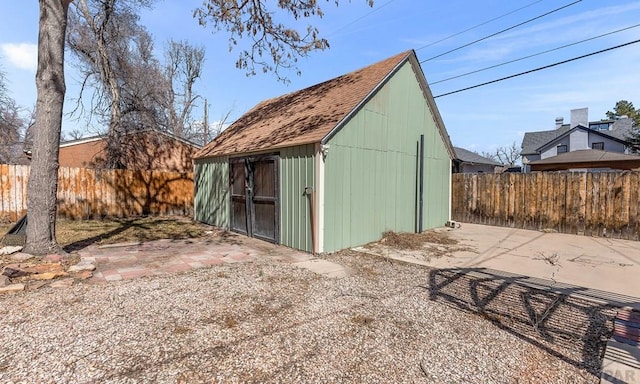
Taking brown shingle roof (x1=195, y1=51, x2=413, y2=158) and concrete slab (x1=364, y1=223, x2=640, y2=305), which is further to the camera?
brown shingle roof (x1=195, y1=51, x2=413, y2=158)

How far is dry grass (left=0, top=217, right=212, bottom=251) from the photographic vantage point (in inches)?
→ 277

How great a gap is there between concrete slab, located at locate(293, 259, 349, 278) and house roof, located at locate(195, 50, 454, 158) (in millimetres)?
2175

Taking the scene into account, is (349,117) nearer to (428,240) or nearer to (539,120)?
(428,240)

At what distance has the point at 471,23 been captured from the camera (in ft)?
33.2

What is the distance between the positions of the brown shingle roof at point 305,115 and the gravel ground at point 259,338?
3189mm

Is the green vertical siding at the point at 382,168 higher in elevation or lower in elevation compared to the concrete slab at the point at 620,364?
higher

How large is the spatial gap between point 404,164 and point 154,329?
6604 mm

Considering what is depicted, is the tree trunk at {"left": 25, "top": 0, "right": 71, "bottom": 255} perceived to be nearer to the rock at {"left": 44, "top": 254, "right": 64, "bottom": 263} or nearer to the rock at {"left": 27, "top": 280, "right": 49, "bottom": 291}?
the rock at {"left": 44, "top": 254, "right": 64, "bottom": 263}

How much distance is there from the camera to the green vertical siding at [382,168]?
20.4 ft

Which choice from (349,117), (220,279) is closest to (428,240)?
(349,117)

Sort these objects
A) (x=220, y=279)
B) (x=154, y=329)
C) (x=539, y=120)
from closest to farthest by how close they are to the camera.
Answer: (x=154, y=329) → (x=220, y=279) → (x=539, y=120)

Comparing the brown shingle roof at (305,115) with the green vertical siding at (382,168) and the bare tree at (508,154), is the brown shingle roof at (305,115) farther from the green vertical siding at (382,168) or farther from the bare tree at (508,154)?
the bare tree at (508,154)

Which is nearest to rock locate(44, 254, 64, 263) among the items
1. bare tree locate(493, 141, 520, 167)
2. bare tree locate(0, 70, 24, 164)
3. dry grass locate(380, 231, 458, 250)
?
dry grass locate(380, 231, 458, 250)

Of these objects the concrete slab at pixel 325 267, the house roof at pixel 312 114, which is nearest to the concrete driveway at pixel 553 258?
the concrete slab at pixel 325 267
